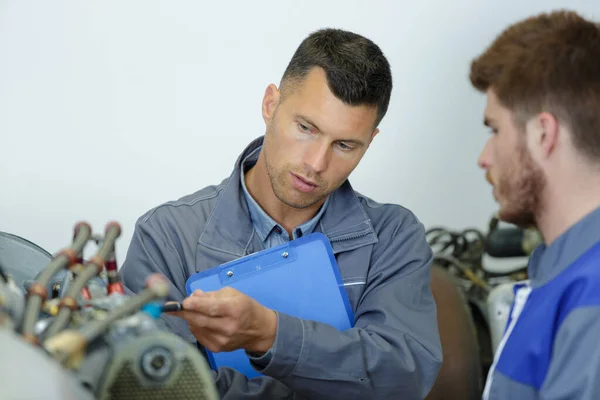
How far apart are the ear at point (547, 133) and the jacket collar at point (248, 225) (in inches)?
21.7

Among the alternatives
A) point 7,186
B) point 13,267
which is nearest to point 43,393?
point 13,267

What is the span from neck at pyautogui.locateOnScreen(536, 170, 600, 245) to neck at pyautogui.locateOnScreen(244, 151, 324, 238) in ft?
2.02

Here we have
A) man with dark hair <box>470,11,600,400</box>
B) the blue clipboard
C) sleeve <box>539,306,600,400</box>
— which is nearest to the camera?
sleeve <box>539,306,600,400</box>

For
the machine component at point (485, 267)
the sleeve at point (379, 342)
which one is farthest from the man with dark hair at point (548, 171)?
the machine component at point (485, 267)

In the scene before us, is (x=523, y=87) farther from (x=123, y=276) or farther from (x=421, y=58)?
(x=421, y=58)

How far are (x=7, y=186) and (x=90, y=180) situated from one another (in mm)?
212

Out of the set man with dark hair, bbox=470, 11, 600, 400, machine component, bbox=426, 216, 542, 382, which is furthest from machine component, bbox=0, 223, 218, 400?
machine component, bbox=426, 216, 542, 382

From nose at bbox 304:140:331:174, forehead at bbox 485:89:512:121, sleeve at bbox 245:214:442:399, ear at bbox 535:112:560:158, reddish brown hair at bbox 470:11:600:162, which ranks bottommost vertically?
sleeve at bbox 245:214:442:399

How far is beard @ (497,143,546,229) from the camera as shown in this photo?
115 centimetres

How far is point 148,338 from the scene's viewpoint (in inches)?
31.0

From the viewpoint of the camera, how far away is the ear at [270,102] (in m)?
1.62

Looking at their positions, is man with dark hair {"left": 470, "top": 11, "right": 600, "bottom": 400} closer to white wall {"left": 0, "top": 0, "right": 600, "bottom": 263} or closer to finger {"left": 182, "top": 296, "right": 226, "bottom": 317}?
finger {"left": 182, "top": 296, "right": 226, "bottom": 317}

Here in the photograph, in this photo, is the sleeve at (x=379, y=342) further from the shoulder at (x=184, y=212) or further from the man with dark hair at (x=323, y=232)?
the shoulder at (x=184, y=212)

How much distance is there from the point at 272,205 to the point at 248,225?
0.07 meters
